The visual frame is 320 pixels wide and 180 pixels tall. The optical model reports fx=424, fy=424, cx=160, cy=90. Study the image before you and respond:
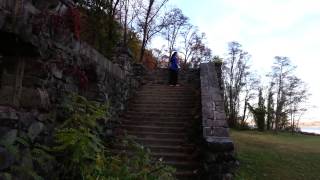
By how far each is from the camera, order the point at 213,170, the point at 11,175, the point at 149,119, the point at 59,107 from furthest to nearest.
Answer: the point at 149,119 < the point at 213,170 < the point at 59,107 < the point at 11,175

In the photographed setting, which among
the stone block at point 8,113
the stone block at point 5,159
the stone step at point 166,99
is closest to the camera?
the stone block at point 5,159

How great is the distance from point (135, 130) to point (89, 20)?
35.9 feet

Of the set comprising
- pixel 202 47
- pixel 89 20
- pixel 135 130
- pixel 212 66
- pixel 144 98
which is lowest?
pixel 135 130

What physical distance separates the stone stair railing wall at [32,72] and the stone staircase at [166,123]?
2.43 metres

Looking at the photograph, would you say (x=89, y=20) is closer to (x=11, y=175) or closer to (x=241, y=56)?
(x=11, y=175)

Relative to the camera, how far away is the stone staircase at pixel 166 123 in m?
9.07

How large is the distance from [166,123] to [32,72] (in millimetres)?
5776

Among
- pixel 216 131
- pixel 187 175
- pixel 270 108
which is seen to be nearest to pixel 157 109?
pixel 216 131

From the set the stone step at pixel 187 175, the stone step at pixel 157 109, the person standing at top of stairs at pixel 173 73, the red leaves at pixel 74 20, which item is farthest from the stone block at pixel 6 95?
the person standing at top of stairs at pixel 173 73

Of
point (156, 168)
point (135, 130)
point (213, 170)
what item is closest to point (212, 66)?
point (135, 130)

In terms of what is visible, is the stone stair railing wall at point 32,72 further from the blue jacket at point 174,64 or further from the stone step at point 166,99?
the blue jacket at point 174,64

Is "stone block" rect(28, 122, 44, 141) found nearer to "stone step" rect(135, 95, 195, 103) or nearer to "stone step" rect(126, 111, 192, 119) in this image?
"stone step" rect(126, 111, 192, 119)

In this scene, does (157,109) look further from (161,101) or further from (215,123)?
(215,123)

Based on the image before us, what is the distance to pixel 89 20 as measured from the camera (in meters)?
20.3
